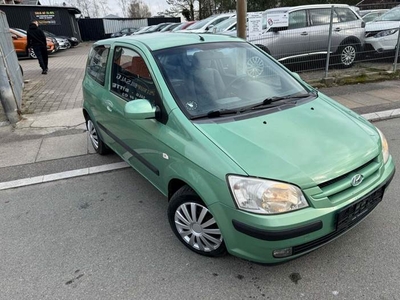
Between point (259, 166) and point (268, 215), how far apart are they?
12.4 inches

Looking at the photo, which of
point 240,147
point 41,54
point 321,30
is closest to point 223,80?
point 240,147

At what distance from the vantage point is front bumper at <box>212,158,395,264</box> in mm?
1878

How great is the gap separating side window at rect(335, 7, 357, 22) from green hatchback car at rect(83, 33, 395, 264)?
6.18 metres

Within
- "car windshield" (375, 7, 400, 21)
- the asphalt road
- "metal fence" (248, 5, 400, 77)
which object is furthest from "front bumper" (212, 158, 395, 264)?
"car windshield" (375, 7, 400, 21)

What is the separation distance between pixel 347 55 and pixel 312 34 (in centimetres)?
113

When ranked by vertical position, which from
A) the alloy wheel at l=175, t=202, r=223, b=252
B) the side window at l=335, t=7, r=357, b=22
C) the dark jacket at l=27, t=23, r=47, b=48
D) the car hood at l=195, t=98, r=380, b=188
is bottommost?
the alloy wheel at l=175, t=202, r=223, b=252

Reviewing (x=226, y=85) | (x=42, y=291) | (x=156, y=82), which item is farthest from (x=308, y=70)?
(x=42, y=291)

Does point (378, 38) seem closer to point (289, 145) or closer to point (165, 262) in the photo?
point (289, 145)

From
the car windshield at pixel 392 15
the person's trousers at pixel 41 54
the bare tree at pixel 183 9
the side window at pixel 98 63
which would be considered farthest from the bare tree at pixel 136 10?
the side window at pixel 98 63

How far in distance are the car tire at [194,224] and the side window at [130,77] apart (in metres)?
0.91

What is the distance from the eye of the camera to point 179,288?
2182 mm

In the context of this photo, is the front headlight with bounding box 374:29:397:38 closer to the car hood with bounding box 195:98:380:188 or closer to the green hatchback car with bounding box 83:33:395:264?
the green hatchback car with bounding box 83:33:395:264

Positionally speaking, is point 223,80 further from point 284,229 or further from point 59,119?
point 59,119

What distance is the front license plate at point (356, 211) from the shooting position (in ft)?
6.66
